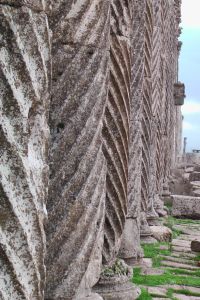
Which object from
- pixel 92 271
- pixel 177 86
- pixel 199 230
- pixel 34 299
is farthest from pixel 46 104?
pixel 177 86

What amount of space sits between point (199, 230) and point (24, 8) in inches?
389

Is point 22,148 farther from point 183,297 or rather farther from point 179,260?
point 179,260

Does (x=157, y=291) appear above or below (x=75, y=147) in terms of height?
below

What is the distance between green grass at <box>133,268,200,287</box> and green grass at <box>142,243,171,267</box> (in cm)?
68

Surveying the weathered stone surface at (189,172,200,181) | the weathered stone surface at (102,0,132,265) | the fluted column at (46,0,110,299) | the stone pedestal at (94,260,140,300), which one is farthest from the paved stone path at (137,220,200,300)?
the weathered stone surface at (189,172,200,181)

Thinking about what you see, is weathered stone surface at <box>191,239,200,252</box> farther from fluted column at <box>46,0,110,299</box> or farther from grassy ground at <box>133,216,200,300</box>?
fluted column at <box>46,0,110,299</box>

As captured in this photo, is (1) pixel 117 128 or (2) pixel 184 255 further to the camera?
(2) pixel 184 255

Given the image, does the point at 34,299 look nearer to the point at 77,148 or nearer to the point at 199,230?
the point at 77,148

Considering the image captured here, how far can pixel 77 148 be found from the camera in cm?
322

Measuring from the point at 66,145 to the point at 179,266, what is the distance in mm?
4651

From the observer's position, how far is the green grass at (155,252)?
24.8ft

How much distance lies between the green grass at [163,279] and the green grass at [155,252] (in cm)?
68

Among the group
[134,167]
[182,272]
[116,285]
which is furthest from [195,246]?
[116,285]

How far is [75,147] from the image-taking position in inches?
127
